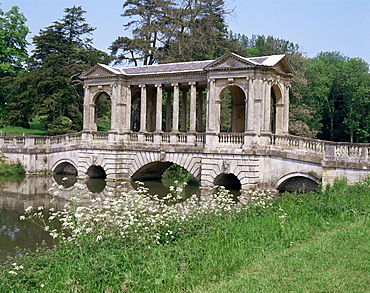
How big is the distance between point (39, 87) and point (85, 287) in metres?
32.3

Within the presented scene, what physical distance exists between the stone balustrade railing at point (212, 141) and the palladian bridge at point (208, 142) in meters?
0.05

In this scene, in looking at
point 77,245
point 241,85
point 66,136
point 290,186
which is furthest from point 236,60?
point 77,245

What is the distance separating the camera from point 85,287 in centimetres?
779

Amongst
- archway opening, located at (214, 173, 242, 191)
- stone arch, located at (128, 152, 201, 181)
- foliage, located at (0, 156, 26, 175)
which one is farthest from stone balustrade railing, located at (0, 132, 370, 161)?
archway opening, located at (214, 173, 242, 191)

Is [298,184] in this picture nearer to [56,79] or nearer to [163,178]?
[163,178]

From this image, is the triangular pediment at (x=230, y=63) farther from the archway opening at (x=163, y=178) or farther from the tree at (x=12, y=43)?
the tree at (x=12, y=43)

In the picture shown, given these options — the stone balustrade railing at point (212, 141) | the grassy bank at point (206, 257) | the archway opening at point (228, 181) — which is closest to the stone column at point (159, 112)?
the stone balustrade railing at point (212, 141)

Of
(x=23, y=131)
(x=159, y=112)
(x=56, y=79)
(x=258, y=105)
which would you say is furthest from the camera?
(x=23, y=131)

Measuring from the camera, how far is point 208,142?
80.0 ft

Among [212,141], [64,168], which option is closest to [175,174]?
[64,168]

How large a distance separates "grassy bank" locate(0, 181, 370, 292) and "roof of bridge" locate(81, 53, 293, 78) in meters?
12.9

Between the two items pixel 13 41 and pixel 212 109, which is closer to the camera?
pixel 212 109

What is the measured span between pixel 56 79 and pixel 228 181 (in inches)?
749

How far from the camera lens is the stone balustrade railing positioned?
1906cm
